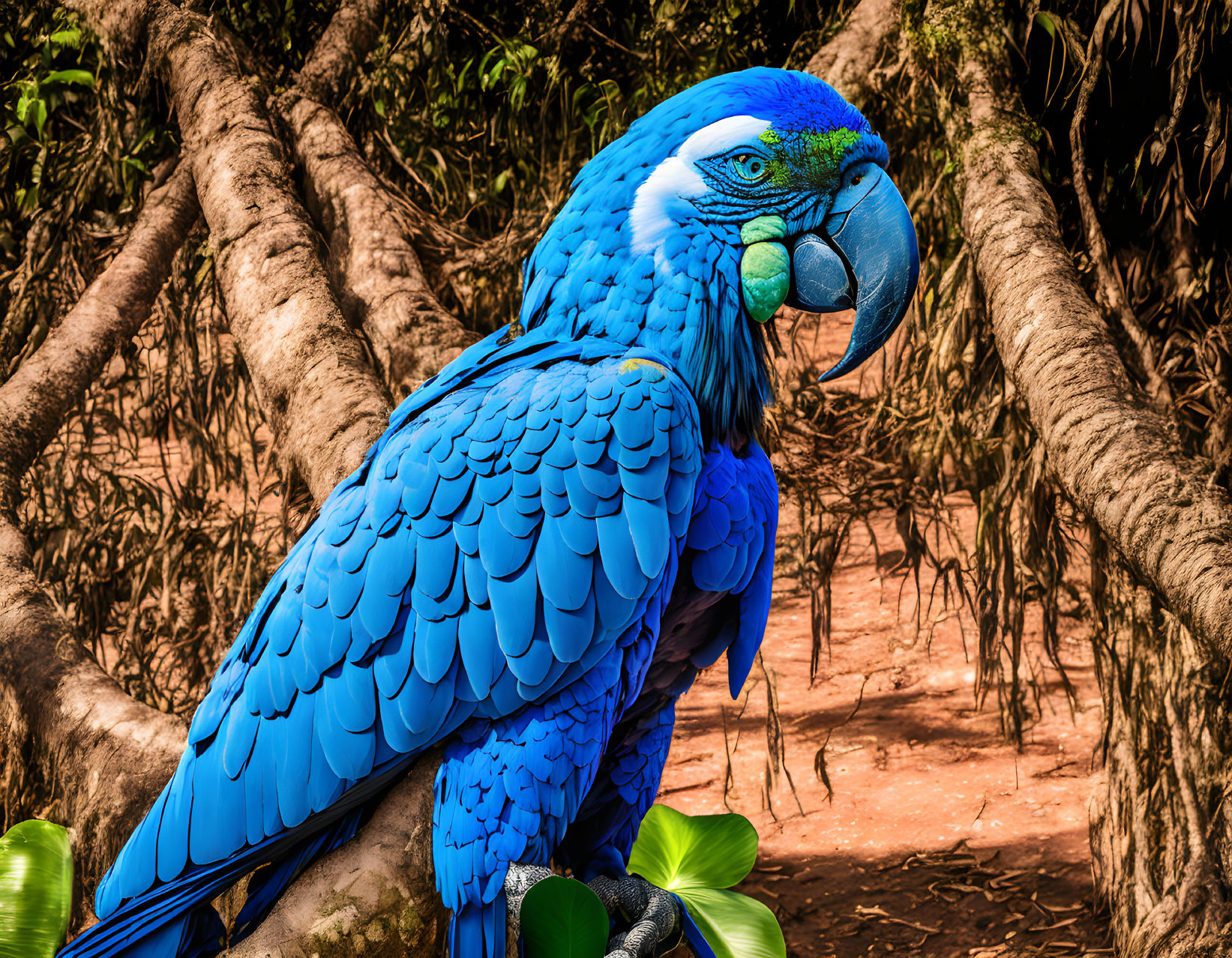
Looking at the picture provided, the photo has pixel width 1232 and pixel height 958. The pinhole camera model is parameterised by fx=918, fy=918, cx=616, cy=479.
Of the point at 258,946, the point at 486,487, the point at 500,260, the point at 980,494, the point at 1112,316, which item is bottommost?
the point at 258,946

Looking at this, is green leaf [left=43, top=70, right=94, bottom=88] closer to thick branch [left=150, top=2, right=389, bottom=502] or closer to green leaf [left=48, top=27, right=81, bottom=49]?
green leaf [left=48, top=27, right=81, bottom=49]

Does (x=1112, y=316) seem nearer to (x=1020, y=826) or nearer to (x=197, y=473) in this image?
(x=1020, y=826)

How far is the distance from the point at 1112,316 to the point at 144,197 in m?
3.35

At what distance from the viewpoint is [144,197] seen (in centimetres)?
336

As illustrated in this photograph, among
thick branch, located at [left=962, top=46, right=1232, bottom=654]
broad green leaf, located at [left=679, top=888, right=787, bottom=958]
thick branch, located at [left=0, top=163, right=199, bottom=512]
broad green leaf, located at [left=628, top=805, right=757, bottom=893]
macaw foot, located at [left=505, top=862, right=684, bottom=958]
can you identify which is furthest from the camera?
thick branch, located at [left=0, top=163, right=199, bottom=512]

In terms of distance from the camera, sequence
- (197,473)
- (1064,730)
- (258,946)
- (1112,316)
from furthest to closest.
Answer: (1064,730), (197,473), (1112,316), (258,946)

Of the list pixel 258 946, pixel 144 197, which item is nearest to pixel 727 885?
pixel 258 946

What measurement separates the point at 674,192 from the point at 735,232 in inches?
4.5

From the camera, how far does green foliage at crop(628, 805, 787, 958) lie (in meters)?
1.65

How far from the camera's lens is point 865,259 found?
1482 mm

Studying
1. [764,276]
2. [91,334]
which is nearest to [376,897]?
[764,276]

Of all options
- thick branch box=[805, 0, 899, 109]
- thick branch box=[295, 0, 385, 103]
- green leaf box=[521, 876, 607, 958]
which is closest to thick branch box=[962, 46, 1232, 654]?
thick branch box=[805, 0, 899, 109]

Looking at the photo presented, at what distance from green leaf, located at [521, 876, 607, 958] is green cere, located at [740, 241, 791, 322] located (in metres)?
0.91

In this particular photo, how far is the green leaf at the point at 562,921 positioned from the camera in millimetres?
1270
